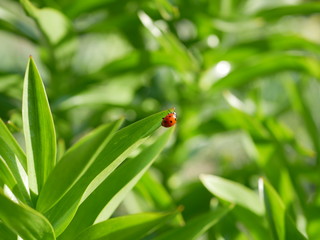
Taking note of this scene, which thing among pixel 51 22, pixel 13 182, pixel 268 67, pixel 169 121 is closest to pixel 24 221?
pixel 13 182

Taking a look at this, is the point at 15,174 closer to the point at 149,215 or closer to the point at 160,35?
the point at 149,215

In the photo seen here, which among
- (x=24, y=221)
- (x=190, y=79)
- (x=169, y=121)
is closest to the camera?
(x=24, y=221)

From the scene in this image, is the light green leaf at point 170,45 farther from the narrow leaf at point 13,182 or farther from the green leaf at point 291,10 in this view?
the narrow leaf at point 13,182

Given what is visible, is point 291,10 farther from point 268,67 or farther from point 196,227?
point 196,227

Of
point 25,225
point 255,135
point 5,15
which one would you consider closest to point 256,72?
point 255,135

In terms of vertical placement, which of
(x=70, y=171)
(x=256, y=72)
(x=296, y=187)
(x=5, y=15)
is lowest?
(x=296, y=187)

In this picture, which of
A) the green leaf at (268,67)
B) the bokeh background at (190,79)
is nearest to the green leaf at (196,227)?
the bokeh background at (190,79)
